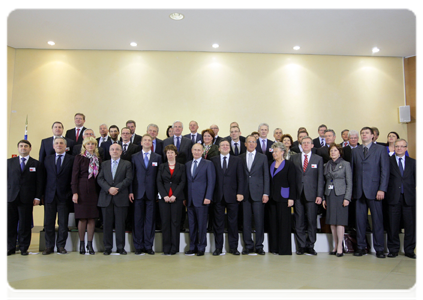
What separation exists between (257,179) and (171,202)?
52.9 inches

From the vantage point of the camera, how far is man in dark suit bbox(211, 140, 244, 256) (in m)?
4.99

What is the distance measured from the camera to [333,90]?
8844 mm

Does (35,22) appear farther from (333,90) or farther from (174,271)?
(333,90)

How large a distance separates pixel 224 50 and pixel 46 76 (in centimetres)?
459

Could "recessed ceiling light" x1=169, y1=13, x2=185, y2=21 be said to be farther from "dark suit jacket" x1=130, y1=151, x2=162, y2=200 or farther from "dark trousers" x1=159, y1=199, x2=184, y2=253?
"dark trousers" x1=159, y1=199, x2=184, y2=253

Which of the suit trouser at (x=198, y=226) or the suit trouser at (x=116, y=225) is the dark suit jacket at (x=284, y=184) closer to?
the suit trouser at (x=198, y=226)

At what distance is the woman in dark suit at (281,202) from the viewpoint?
4.94 meters

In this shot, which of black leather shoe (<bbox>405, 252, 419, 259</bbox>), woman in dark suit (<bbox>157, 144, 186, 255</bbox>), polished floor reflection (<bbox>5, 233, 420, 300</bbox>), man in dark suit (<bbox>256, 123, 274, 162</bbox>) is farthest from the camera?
man in dark suit (<bbox>256, 123, 274, 162</bbox>)

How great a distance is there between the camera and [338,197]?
496 centimetres

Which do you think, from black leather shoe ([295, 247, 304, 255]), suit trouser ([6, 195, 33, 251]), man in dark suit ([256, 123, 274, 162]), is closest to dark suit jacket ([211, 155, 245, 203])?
man in dark suit ([256, 123, 274, 162])

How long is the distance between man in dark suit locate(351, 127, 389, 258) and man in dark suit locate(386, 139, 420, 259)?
0.50 ft

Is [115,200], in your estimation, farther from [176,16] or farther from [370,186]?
[176,16]

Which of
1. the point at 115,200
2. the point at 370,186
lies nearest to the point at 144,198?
the point at 115,200

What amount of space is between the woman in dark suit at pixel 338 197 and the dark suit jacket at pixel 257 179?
0.94 m
